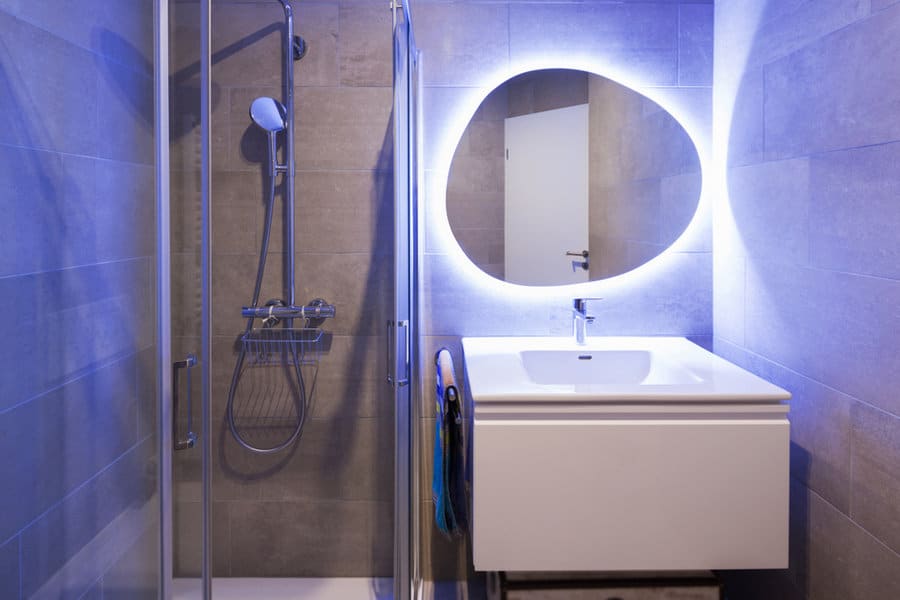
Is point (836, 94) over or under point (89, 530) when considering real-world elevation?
over

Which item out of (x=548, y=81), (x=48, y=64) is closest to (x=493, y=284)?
(x=548, y=81)

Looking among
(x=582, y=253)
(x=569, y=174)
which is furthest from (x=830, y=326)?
(x=569, y=174)

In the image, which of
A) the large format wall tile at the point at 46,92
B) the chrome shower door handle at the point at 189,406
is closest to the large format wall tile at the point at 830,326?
the chrome shower door handle at the point at 189,406

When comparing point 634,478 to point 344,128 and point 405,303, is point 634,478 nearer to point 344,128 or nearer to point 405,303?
point 405,303

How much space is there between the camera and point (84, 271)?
104cm

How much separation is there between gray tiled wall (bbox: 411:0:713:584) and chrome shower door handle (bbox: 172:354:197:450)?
1.15 meters

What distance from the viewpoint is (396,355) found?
1859 mm

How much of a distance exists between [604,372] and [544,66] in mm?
1044

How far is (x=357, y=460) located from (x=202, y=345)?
29.6 inches

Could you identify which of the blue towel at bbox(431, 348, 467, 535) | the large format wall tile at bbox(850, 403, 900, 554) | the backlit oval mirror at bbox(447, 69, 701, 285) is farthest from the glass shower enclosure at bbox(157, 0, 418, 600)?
the large format wall tile at bbox(850, 403, 900, 554)

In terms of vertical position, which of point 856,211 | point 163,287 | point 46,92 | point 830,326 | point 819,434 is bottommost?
point 819,434

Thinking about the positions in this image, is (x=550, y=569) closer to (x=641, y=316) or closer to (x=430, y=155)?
(x=641, y=316)

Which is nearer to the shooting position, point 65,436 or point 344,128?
point 65,436

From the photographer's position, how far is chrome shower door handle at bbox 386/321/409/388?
1849 millimetres
